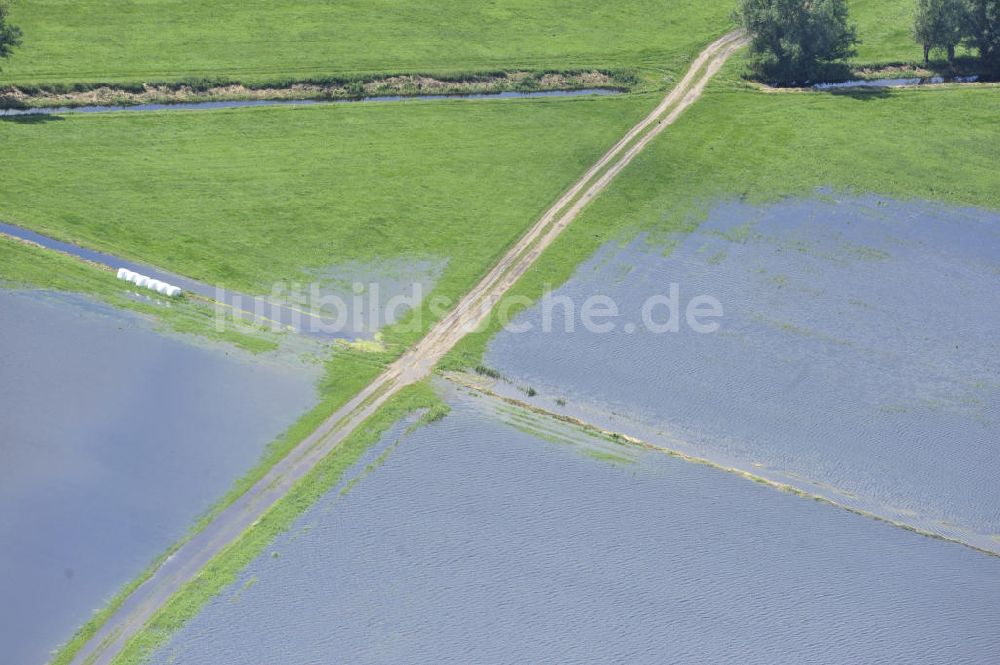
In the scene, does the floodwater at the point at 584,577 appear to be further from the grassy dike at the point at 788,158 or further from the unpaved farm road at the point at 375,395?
the grassy dike at the point at 788,158

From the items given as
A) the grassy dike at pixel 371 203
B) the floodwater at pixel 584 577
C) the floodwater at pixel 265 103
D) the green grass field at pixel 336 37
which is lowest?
the floodwater at pixel 584 577

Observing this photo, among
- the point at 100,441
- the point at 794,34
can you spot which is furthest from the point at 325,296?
the point at 794,34

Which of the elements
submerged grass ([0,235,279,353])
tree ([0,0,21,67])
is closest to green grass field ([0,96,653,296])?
submerged grass ([0,235,279,353])

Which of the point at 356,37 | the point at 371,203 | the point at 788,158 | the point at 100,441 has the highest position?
the point at 356,37

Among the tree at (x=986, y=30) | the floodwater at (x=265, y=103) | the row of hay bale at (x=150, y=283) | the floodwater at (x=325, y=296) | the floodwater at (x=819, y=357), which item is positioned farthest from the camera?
the tree at (x=986, y=30)

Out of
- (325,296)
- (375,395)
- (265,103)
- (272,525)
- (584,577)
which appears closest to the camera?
(584,577)

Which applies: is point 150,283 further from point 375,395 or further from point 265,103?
point 265,103

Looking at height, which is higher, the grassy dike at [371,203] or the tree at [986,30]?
the tree at [986,30]

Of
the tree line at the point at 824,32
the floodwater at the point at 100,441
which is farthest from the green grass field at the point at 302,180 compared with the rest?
the tree line at the point at 824,32
